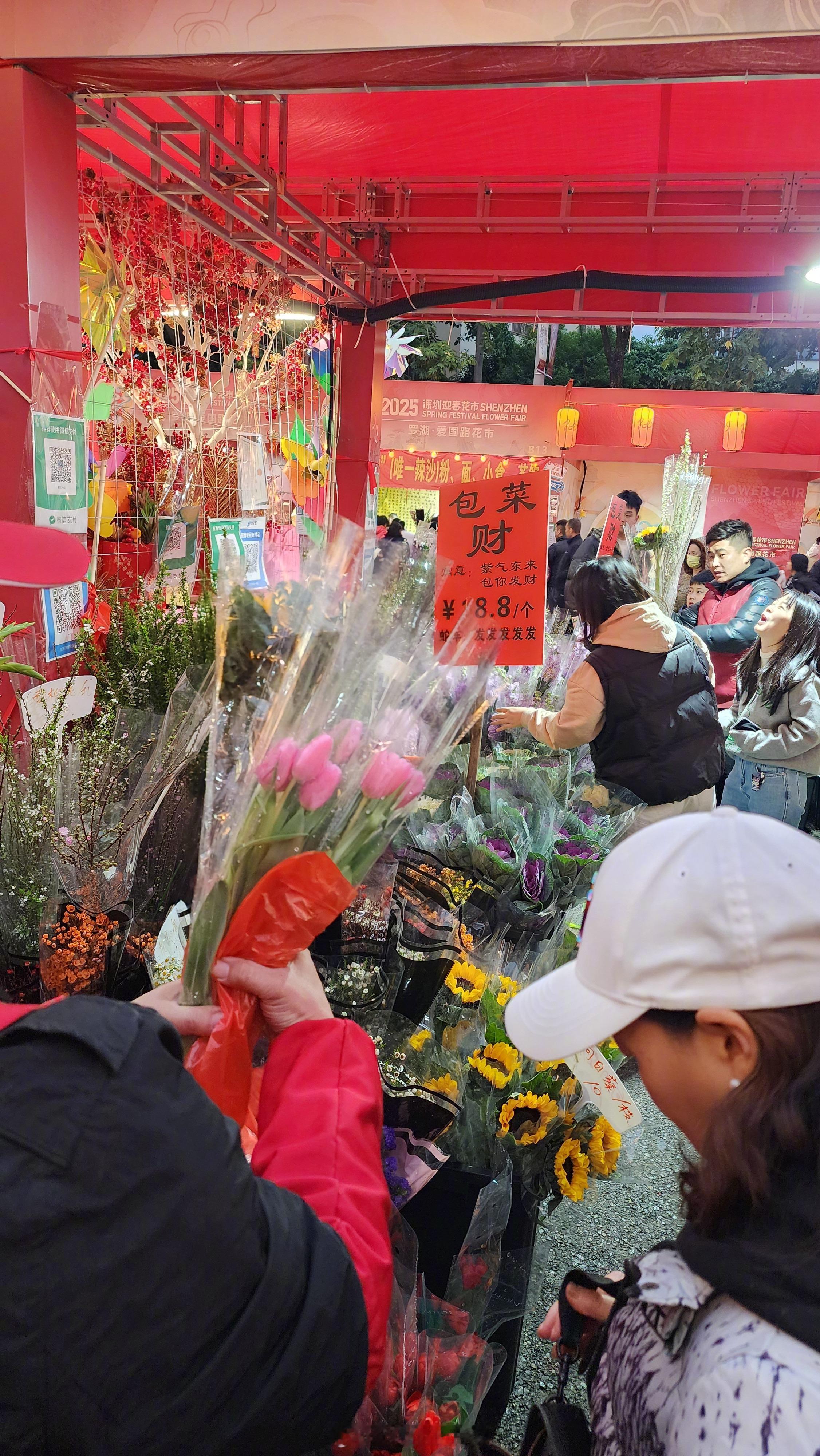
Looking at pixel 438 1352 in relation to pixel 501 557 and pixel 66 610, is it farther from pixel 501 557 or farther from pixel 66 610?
pixel 66 610

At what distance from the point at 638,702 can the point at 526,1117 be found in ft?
5.70

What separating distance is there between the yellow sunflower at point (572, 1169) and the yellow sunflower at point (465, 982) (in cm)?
30

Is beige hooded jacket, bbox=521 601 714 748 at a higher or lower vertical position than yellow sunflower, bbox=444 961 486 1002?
higher

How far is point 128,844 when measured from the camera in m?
1.54

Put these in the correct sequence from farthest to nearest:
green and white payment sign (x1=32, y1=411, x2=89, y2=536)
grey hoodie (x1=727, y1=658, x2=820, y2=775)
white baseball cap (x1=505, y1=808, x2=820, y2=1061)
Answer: grey hoodie (x1=727, y1=658, x2=820, y2=775) → green and white payment sign (x1=32, y1=411, x2=89, y2=536) → white baseball cap (x1=505, y1=808, x2=820, y2=1061)

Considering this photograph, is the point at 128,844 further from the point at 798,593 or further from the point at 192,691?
the point at 798,593

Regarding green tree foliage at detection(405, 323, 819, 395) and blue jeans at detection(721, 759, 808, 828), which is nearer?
blue jeans at detection(721, 759, 808, 828)

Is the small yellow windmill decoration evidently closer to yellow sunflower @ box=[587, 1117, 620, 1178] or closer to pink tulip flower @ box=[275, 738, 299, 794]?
pink tulip flower @ box=[275, 738, 299, 794]

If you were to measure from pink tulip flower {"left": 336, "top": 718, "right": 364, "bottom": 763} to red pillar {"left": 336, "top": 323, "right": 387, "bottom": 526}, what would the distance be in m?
5.61

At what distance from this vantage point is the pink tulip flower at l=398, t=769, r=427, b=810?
108 cm

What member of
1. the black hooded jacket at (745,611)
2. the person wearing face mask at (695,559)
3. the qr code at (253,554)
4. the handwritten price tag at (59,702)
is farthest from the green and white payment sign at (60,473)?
the person wearing face mask at (695,559)

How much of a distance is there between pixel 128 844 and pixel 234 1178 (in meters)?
0.95

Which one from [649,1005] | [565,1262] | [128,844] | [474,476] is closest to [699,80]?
[128,844]

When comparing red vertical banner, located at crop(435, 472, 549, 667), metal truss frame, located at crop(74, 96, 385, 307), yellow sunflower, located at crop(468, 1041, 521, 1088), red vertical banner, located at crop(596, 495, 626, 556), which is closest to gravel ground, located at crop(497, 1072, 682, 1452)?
yellow sunflower, located at crop(468, 1041, 521, 1088)
